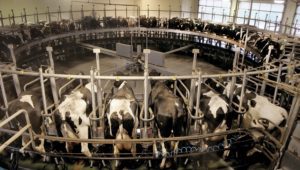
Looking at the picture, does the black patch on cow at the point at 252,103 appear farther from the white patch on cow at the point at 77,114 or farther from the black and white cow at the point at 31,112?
the black and white cow at the point at 31,112

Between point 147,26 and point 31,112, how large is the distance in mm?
8785

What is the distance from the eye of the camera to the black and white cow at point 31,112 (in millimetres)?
3820

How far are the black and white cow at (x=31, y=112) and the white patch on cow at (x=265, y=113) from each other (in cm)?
340

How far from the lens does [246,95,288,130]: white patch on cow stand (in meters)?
4.04

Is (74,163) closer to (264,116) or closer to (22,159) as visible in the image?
(22,159)

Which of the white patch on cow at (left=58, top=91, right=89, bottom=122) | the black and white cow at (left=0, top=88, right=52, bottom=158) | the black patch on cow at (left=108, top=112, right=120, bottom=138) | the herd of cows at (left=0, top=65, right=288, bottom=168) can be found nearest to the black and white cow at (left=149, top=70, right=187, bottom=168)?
the herd of cows at (left=0, top=65, right=288, bottom=168)

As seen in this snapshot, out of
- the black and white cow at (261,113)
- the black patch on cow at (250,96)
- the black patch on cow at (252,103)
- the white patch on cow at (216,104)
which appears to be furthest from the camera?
the black patch on cow at (250,96)

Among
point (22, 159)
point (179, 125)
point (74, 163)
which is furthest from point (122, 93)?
point (22, 159)

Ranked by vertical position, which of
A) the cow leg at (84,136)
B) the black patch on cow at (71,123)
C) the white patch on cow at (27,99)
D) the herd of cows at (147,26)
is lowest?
the cow leg at (84,136)

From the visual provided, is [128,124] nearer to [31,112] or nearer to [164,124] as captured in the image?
[164,124]

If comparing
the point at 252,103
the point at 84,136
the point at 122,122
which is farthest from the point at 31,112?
the point at 252,103

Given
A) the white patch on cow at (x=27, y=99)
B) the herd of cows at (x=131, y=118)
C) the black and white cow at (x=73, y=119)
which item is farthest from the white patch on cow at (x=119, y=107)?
the white patch on cow at (x=27, y=99)

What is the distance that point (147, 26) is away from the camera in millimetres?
11828

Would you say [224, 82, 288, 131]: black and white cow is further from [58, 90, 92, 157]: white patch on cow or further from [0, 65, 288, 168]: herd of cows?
[58, 90, 92, 157]: white patch on cow
